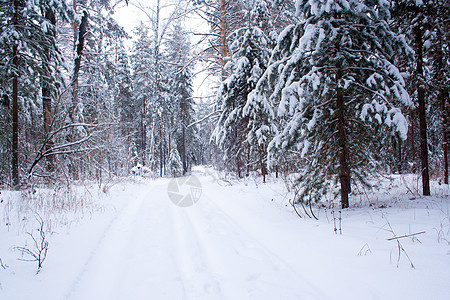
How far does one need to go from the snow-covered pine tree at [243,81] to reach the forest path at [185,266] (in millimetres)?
6434

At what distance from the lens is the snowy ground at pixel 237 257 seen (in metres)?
2.40

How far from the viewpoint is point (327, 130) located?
512 cm

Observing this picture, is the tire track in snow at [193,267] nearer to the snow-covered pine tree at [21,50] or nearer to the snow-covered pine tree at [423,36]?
the snow-covered pine tree at [423,36]

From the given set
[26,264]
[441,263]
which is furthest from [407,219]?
[26,264]

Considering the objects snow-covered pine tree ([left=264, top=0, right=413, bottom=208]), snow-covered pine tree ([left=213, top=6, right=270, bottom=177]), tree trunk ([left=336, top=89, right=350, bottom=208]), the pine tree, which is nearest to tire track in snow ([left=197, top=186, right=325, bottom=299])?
snow-covered pine tree ([left=264, top=0, right=413, bottom=208])

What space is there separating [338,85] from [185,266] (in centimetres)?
437

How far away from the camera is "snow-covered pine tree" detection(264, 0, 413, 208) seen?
14.9 feet

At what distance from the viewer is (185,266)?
306cm

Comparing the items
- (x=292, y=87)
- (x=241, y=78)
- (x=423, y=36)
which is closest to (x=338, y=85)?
(x=292, y=87)

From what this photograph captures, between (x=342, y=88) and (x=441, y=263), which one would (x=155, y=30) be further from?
(x=441, y=263)

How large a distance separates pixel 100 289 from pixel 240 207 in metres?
4.23

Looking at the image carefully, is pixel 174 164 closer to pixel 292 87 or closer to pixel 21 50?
pixel 21 50

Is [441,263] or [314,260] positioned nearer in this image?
[441,263]

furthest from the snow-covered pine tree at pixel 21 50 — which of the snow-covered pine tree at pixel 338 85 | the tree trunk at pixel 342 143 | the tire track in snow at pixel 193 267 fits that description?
the tree trunk at pixel 342 143
